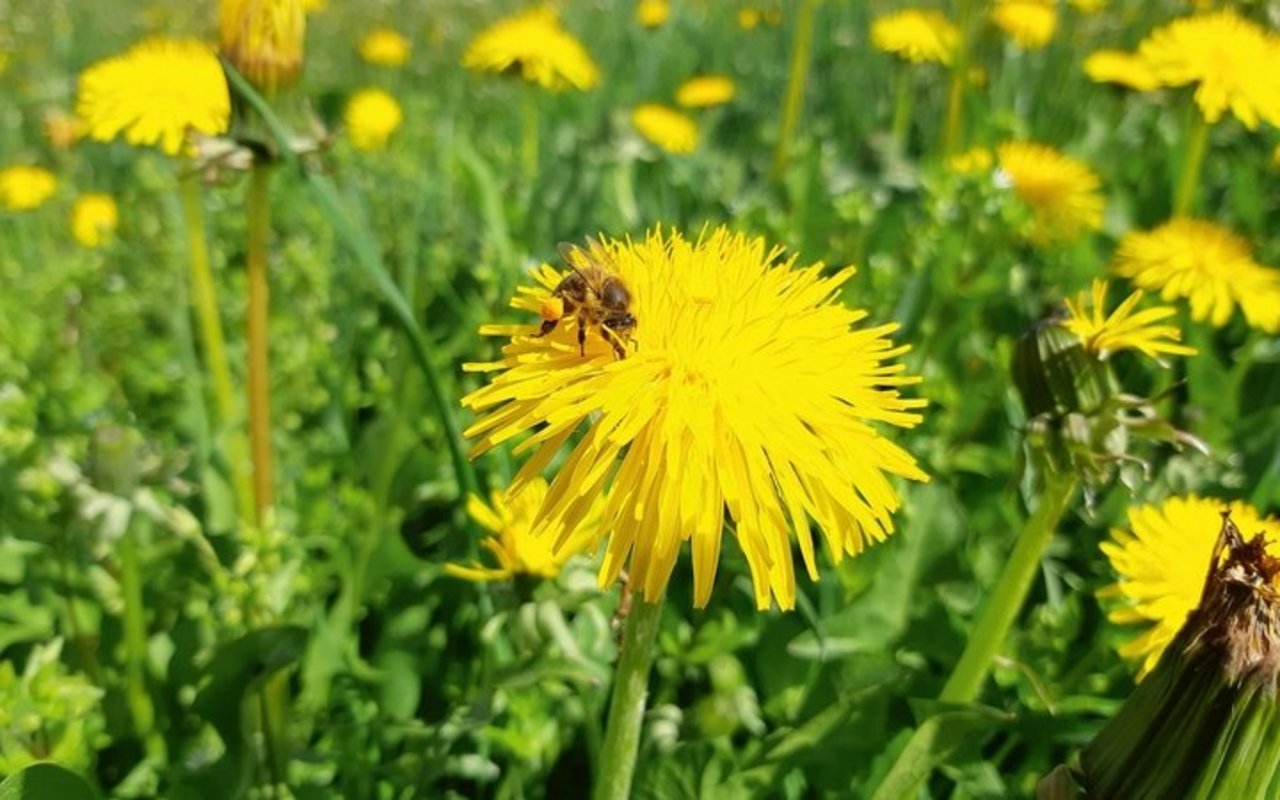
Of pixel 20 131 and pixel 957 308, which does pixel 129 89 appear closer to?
pixel 957 308

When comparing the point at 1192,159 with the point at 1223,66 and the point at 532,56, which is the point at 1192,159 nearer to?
the point at 1223,66

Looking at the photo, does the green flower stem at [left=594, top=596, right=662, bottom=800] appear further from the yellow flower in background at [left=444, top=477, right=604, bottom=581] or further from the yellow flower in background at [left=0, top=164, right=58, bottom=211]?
the yellow flower in background at [left=0, top=164, right=58, bottom=211]

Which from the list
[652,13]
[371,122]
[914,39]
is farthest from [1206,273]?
[652,13]

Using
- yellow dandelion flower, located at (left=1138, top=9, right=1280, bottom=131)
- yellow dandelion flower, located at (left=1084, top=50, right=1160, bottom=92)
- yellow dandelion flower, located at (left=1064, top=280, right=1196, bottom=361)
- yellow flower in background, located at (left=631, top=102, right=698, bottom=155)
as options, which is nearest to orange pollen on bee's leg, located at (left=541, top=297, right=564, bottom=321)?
yellow dandelion flower, located at (left=1064, top=280, right=1196, bottom=361)

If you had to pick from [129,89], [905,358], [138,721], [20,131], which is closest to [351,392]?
[129,89]

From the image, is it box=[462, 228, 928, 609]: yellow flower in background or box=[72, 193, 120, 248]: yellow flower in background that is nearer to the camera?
box=[462, 228, 928, 609]: yellow flower in background

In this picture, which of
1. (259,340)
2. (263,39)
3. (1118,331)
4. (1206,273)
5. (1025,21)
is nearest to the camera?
(1118,331)
